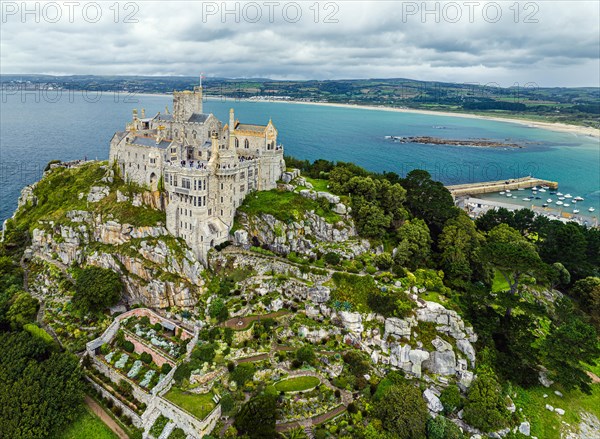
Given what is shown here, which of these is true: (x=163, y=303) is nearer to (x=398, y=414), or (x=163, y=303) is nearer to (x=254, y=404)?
(x=254, y=404)

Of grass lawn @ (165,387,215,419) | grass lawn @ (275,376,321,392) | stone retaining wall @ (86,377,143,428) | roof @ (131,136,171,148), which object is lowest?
stone retaining wall @ (86,377,143,428)

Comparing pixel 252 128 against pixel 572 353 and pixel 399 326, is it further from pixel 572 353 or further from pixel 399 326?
pixel 572 353

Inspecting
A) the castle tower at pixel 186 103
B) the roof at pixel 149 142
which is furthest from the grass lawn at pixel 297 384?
the castle tower at pixel 186 103

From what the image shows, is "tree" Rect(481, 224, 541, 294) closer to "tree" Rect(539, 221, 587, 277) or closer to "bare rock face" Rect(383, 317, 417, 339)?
"bare rock face" Rect(383, 317, 417, 339)

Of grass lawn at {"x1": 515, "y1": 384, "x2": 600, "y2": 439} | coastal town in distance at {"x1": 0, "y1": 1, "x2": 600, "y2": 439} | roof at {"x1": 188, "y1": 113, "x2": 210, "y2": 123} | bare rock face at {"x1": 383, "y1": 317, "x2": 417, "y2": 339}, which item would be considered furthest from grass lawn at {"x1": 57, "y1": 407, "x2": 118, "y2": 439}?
roof at {"x1": 188, "y1": 113, "x2": 210, "y2": 123}

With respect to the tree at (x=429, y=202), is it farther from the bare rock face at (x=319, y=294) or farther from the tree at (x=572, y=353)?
the bare rock face at (x=319, y=294)
